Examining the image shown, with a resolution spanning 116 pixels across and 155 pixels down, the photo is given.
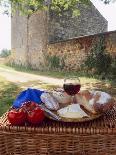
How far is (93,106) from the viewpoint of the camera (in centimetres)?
309

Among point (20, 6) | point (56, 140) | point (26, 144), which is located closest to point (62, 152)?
point (56, 140)

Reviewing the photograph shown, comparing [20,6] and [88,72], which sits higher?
[20,6]

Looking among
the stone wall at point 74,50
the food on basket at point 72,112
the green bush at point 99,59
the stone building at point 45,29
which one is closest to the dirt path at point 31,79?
the green bush at point 99,59

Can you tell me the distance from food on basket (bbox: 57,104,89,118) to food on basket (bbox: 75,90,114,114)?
12 cm

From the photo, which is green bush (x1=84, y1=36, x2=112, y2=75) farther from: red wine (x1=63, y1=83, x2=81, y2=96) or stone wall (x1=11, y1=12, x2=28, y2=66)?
Result: red wine (x1=63, y1=83, x2=81, y2=96)

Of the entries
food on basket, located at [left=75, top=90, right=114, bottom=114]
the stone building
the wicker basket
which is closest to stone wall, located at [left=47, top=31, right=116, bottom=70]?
the stone building

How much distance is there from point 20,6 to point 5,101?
30.7 ft

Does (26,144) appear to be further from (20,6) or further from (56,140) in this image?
(20,6)

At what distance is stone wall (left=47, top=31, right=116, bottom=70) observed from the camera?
17094 mm

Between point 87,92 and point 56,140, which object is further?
point 87,92

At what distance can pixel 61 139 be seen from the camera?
2826mm

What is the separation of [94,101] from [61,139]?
515mm

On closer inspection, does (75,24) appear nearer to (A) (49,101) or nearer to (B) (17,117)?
(A) (49,101)

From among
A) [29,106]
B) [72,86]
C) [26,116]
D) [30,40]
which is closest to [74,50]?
[30,40]
